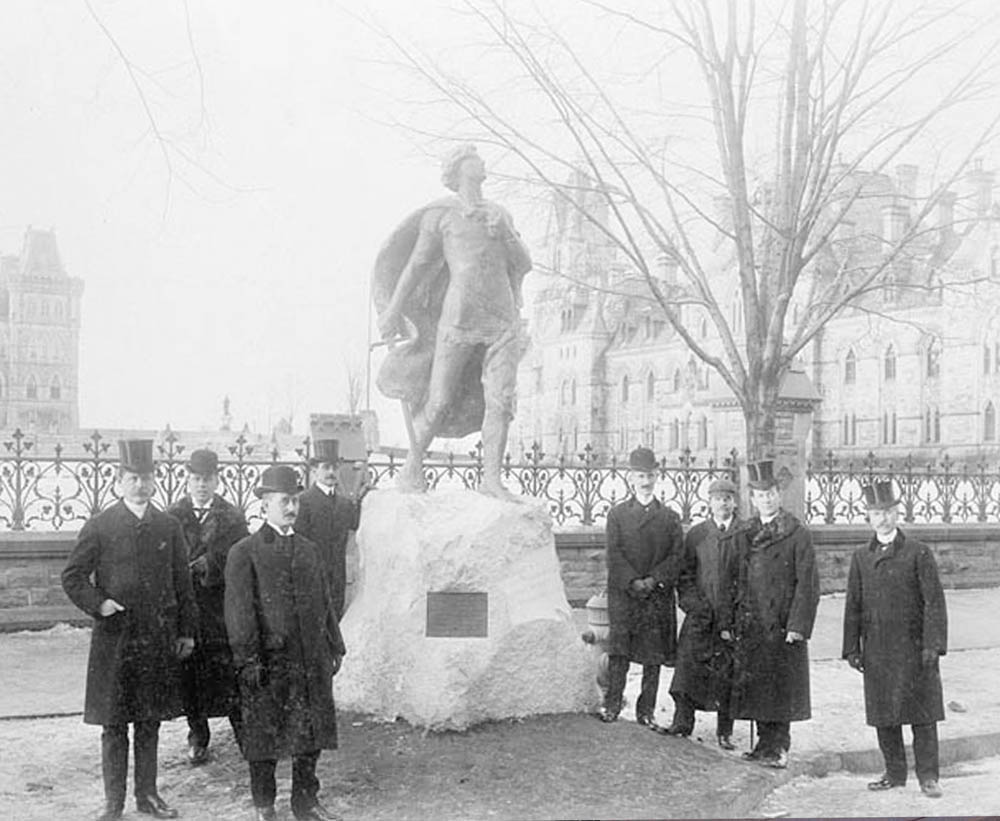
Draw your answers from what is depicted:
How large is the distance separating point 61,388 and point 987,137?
9276mm

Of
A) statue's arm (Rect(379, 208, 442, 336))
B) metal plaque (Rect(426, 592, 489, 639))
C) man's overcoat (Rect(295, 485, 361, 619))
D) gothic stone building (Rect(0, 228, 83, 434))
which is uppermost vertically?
statue's arm (Rect(379, 208, 442, 336))

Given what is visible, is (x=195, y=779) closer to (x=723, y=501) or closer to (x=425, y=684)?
(x=425, y=684)

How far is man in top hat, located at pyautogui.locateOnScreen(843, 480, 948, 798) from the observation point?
5.89m

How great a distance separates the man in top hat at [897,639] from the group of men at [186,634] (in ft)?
8.89

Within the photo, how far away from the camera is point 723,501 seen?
6.67 m

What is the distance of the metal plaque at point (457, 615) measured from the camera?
6.11 metres

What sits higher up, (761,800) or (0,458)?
(0,458)

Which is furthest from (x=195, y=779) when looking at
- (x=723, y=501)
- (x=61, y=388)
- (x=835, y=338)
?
(x=835, y=338)

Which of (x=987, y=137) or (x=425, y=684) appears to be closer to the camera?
(x=425, y=684)

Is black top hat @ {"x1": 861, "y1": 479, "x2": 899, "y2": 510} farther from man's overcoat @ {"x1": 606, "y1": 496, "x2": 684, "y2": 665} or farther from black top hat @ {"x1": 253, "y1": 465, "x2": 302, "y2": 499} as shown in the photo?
black top hat @ {"x1": 253, "y1": 465, "x2": 302, "y2": 499}

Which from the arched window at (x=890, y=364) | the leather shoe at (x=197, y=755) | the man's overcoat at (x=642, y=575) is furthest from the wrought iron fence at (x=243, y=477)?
→ the arched window at (x=890, y=364)

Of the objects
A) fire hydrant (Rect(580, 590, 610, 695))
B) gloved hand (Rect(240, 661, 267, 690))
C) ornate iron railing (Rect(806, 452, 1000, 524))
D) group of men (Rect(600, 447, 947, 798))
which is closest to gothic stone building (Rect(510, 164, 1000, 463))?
ornate iron railing (Rect(806, 452, 1000, 524))

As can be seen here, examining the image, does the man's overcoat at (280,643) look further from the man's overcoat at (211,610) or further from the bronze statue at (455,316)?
the bronze statue at (455,316)

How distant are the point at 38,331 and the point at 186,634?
5.78 ft
